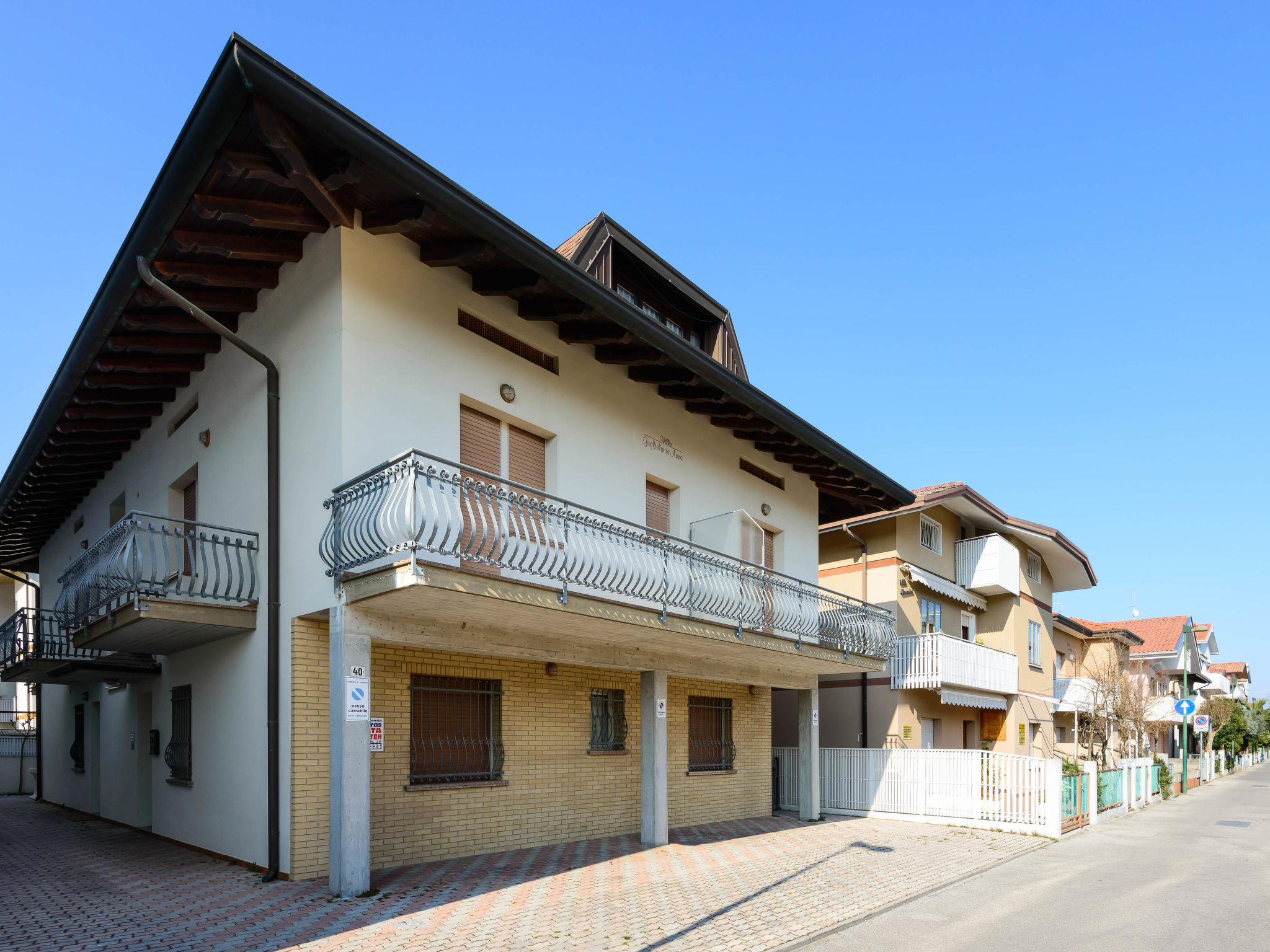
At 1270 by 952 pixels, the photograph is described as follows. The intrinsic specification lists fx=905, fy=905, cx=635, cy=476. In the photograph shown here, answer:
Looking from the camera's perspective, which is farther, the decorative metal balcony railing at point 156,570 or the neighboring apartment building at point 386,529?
the decorative metal balcony railing at point 156,570

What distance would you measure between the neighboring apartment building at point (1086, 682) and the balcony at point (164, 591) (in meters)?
26.3

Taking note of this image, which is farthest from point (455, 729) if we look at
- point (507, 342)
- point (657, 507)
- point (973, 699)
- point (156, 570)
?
point (973, 699)

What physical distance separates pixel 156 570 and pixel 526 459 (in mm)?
4799

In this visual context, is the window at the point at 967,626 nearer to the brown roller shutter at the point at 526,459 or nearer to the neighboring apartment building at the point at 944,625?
the neighboring apartment building at the point at 944,625

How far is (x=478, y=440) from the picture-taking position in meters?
11.3

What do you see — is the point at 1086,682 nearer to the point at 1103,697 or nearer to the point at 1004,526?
the point at 1103,697

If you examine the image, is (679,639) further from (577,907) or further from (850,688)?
(850,688)

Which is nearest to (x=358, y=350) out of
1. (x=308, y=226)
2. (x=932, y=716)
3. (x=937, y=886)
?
(x=308, y=226)

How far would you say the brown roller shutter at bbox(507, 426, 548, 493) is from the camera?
11.7 metres

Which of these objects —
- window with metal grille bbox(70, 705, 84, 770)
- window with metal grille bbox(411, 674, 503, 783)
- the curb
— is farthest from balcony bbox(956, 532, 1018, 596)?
window with metal grille bbox(70, 705, 84, 770)

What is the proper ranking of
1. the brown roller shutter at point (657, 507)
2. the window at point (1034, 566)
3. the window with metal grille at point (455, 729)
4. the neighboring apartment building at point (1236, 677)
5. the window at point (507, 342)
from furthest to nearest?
the neighboring apartment building at point (1236, 677), the window at point (1034, 566), the brown roller shutter at point (657, 507), the window at point (507, 342), the window with metal grille at point (455, 729)

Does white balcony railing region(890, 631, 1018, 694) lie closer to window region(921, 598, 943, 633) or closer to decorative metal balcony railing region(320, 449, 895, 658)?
window region(921, 598, 943, 633)

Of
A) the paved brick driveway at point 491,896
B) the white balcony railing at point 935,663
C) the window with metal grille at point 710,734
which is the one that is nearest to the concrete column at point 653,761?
the paved brick driveway at point 491,896

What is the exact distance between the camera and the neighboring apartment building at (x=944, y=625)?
20953 mm
